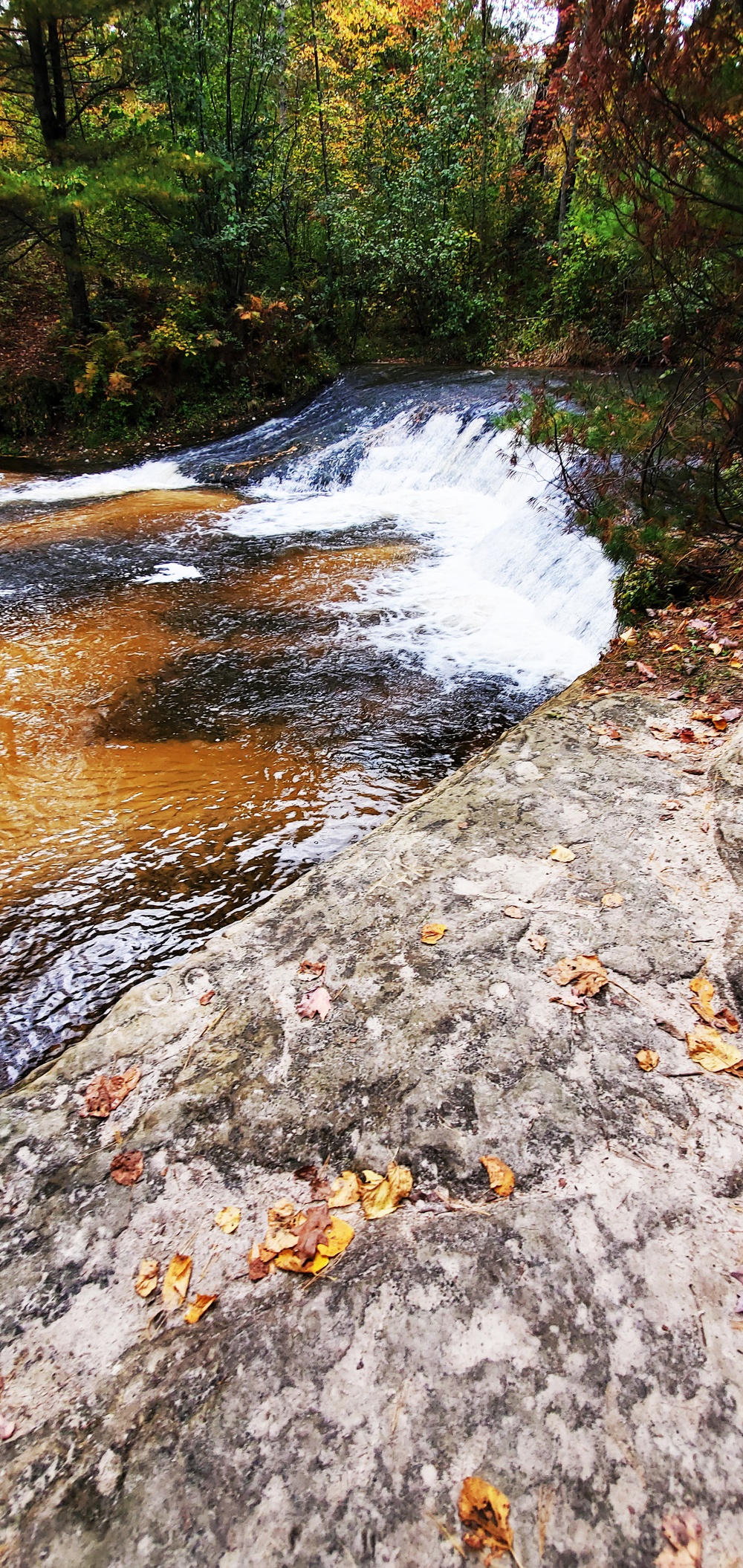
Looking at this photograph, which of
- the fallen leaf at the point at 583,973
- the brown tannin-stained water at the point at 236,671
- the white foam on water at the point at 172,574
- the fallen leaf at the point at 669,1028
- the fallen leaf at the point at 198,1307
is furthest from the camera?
the white foam on water at the point at 172,574

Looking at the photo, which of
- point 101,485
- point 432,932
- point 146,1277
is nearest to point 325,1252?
point 146,1277

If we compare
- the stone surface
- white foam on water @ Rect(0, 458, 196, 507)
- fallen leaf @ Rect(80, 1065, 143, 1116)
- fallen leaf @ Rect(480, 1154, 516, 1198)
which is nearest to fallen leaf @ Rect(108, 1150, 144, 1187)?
the stone surface

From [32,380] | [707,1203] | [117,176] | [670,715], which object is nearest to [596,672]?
[670,715]

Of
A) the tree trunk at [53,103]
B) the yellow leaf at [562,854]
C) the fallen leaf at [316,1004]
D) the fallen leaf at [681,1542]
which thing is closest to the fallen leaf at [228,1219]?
the fallen leaf at [316,1004]

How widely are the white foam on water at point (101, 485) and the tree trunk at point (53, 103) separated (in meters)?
3.72

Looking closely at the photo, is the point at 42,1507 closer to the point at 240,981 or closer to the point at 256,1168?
the point at 256,1168

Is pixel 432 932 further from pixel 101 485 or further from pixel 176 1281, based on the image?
pixel 101 485

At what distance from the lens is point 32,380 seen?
43.9 feet

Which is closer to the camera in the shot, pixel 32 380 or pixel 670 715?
pixel 670 715

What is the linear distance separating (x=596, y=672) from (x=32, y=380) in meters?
13.4

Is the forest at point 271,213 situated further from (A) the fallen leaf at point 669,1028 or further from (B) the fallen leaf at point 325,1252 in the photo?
(B) the fallen leaf at point 325,1252

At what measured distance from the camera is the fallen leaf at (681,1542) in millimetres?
1253

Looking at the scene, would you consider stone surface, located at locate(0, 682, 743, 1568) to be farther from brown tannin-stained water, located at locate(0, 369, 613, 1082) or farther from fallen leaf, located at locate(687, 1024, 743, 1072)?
brown tannin-stained water, located at locate(0, 369, 613, 1082)

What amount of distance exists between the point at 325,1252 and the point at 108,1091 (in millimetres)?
877
